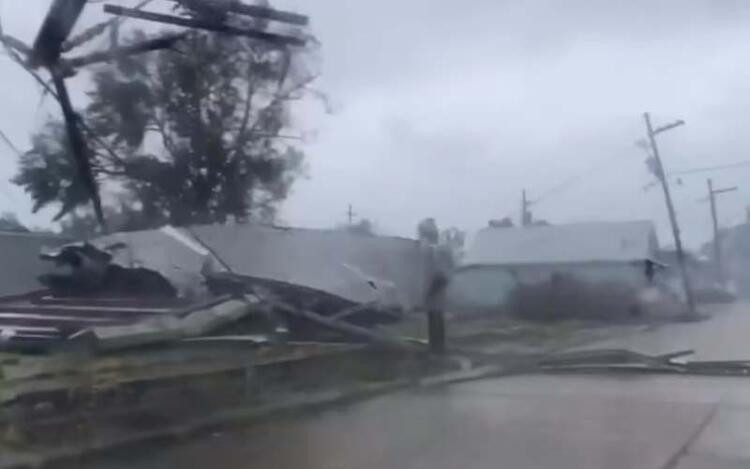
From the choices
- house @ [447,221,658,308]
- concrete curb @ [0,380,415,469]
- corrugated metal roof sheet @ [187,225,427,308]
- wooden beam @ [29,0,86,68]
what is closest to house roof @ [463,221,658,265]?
house @ [447,221,658,308]

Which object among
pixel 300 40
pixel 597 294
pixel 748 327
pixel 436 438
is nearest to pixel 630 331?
pixel 597 294

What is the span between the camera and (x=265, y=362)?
1559 centimetres

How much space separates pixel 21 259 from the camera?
97.4 feet

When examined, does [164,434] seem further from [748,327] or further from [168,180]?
[748,327]

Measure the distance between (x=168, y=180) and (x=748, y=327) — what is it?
16.0 metres

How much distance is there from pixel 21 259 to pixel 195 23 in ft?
43.5

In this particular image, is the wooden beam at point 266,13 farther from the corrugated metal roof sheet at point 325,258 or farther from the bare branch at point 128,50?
A: the corrugated metal roof sheet at point 325,258

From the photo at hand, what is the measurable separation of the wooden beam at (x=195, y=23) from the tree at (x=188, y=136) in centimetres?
272

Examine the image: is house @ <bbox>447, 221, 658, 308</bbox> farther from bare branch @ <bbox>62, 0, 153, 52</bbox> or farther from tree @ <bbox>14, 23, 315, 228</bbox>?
bare branch @ <bbox>62, 0, 153, 52</bbox>

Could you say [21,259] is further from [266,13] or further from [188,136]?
[266,13]

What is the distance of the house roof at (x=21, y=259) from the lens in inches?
1113

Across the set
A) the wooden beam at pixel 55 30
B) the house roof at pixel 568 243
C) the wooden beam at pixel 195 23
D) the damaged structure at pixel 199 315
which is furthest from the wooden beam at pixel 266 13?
the house roof at pixel 568 243

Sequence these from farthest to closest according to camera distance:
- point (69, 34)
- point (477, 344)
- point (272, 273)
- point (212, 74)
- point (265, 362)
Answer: point (212, 74), point (477, 344), point (272, 273), point (69, 34), point (265, 362)

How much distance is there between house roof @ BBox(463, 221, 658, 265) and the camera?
32.9 meters
